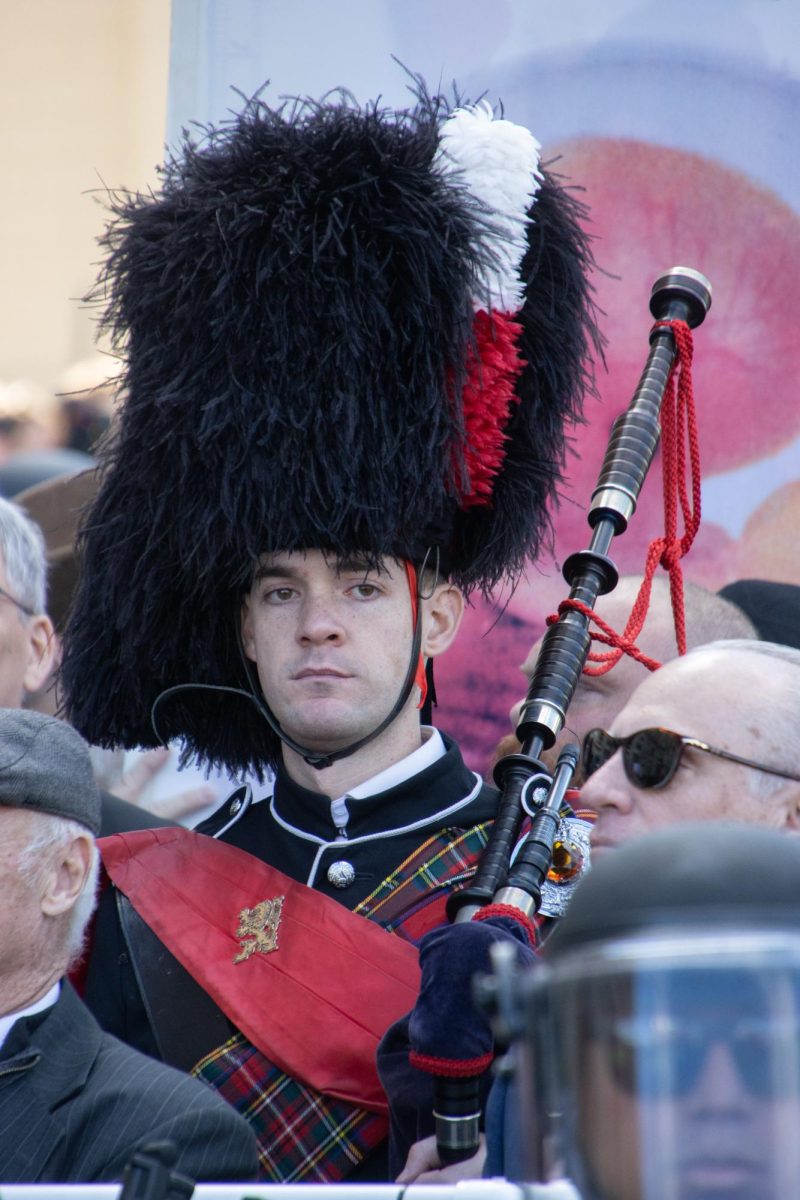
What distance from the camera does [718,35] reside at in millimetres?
4887

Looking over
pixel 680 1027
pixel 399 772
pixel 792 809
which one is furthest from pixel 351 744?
pixel 680 1027

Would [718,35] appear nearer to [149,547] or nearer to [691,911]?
[149,547]

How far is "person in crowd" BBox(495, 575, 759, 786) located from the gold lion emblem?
0.66 metres

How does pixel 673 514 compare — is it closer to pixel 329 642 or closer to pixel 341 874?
pixel 329 642

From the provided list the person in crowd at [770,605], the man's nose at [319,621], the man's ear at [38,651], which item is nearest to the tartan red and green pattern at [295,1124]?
the man's nose at [319,621]

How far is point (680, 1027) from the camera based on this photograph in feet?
4.88

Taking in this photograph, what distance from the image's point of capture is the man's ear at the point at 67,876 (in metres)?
3.09

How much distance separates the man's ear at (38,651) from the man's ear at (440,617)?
93cm

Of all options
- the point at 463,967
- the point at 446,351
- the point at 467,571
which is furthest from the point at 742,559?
the point at 463,967

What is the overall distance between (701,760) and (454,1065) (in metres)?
0.58

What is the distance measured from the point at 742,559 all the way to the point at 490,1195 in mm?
3184

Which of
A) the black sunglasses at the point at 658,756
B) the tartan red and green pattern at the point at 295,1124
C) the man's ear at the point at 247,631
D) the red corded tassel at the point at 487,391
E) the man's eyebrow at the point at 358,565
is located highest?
the red corded tassel at the point at 487,391

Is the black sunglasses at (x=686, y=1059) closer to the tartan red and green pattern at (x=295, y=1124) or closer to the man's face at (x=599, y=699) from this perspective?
Result: the tartan red and green pattern at (x=295, y=1124)

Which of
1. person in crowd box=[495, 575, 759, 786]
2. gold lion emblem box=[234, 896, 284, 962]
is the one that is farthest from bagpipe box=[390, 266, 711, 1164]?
gold lion emblem box=[234, 896, 284, 962]
